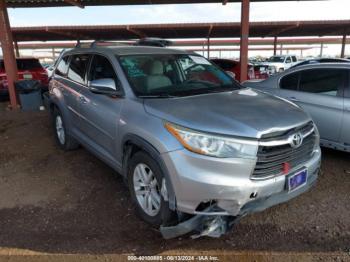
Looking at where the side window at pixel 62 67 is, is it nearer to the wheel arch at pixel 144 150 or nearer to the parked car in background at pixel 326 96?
the wheel arch at pixel 144 150

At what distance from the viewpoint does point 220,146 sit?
97.7 inches

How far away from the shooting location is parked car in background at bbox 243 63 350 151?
14.6 ft

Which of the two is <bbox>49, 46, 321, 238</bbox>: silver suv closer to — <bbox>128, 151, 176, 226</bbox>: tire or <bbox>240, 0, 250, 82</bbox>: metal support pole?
<bbox>128, 151, 176, 226</bbox>: tire

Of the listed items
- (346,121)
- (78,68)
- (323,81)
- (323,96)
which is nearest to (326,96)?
(323,96)

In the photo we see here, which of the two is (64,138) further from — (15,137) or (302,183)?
(302,183)

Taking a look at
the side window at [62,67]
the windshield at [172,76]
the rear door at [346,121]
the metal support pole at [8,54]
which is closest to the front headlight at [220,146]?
the windshield at [172,76]

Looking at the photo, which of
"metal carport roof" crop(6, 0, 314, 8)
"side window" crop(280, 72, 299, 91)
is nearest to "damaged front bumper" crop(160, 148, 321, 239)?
"side window" crop(280, 72, 299, 91)

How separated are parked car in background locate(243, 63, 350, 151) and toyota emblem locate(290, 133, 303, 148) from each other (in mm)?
2083

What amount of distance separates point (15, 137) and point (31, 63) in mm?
6043

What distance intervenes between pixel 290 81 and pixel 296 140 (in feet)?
9.45

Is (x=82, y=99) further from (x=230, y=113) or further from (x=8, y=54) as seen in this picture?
(x=8, y=54)

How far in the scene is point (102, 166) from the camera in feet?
15.4

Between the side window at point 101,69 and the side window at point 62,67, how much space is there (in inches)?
46.0

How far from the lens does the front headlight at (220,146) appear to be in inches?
97.2
